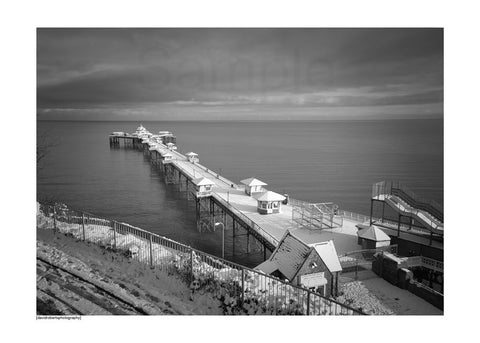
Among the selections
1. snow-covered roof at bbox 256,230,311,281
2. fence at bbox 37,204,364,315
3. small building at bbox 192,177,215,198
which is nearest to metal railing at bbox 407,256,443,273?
snow-covered roof at bbox 256,230,311,281

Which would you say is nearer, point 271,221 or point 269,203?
point 271,221

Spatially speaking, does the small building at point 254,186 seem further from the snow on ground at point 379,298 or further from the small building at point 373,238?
the snow on ground at point 379,298

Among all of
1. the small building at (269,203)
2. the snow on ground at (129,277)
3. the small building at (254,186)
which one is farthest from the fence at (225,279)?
the small building at (254,186)

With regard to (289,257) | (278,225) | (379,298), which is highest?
(289,257)

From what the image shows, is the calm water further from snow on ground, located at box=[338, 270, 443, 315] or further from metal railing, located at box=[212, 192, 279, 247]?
snow on ground, located at box=[338, 270, 443, 315]

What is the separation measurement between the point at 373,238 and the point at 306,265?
229 inches

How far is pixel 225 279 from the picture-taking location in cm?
855

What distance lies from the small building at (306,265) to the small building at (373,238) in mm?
4280

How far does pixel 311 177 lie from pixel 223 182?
51.9 ft

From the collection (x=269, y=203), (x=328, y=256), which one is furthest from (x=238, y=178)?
(x=328, y=256)

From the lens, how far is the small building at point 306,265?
11883mm

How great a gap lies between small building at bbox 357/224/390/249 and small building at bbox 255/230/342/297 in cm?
428

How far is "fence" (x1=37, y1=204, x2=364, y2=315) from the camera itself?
804 centimetres

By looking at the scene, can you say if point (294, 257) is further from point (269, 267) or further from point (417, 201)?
point (417, 201)
